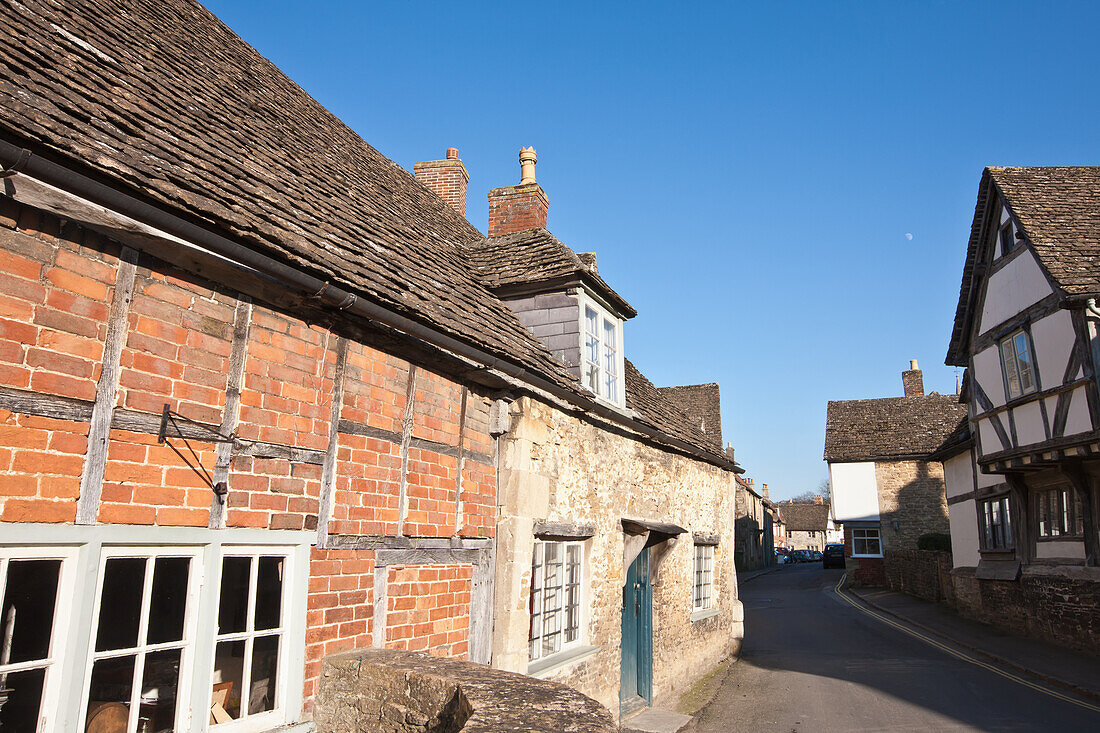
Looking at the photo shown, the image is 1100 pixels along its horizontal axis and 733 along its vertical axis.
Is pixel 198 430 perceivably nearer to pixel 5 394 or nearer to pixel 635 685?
pixel 5 394

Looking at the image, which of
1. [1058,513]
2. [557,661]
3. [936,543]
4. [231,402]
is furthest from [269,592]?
[936,543]

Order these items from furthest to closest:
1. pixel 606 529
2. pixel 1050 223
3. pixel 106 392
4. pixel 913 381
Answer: pixel 913 381
pixel 1050 223
pixel 606 529
pixel 106 392

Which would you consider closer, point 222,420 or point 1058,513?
point 222,420

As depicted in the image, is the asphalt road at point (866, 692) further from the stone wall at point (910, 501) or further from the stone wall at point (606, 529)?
the stone wall at point (910, 501)

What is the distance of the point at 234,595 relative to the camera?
4.25 metres

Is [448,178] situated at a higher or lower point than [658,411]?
higher

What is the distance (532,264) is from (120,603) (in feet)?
22.4

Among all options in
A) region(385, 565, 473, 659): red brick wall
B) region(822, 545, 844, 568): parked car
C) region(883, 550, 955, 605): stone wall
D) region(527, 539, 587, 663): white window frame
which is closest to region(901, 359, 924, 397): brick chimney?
region(883, 550, 955, 605): stone wall

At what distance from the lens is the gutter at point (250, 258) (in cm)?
334

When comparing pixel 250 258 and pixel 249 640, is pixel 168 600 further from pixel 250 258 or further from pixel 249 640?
pixel 250 258

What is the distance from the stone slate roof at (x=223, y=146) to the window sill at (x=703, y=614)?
22.4 feet

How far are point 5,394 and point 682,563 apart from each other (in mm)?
11115

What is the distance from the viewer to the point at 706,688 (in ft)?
40.8

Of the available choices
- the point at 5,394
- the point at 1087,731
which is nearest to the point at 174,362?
the point at 5,394
